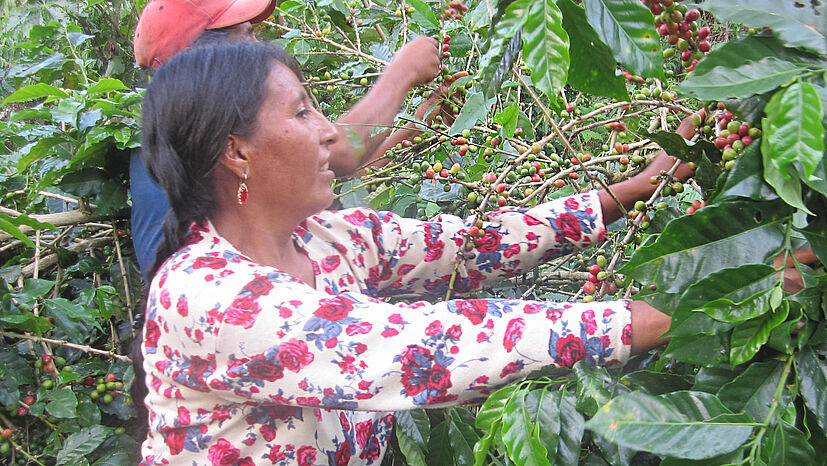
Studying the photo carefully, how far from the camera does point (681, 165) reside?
1271 millimetres

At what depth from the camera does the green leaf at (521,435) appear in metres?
0.90

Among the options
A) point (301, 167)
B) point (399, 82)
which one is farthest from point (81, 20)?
point (301, 167)

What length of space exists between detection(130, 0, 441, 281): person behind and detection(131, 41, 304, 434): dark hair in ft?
0.70

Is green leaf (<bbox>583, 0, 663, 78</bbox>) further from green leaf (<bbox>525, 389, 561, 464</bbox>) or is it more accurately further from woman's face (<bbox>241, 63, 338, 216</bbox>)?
woman's face (<bbox>241, 63, 338, 216</bbox>)

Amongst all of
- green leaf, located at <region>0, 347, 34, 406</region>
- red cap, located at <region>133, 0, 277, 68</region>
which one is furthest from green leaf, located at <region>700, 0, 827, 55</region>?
green leaf, located at <region>0, 347, 34, 406</region>

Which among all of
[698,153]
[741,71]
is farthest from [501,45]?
[698,153]

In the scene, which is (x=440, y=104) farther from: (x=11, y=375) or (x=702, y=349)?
(x=11, y=375)

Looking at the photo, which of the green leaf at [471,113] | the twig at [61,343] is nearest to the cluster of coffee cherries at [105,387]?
the twig at [61,343]

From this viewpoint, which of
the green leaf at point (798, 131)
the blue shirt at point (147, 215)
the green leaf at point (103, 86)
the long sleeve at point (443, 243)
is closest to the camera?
the green leaf at point (798, 131)

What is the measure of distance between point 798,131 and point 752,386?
0.33 metres

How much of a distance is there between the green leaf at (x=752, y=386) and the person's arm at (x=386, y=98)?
3.33 feet

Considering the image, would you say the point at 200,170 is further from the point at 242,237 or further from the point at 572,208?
the point at 572,208

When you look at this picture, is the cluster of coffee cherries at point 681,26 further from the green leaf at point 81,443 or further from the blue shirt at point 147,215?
the green leaf at point 81,443

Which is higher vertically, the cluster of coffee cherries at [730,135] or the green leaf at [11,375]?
the cluster of coffee cherries at [730,135]
